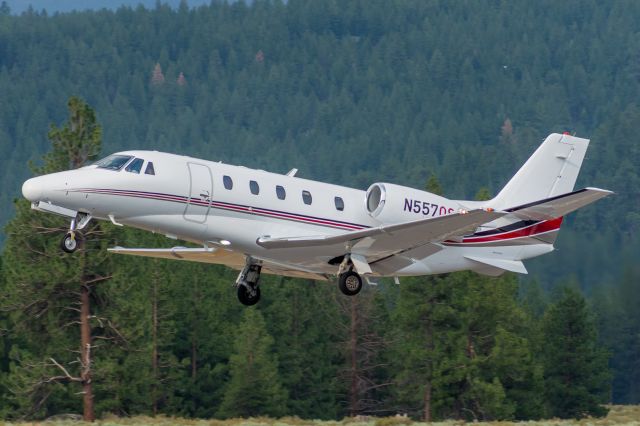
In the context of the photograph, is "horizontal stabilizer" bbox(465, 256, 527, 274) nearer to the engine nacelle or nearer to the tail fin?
the tail fin

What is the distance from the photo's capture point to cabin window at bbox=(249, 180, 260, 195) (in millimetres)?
27250

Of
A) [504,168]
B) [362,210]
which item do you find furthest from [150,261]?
[504,168]

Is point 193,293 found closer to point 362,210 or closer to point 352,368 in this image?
point 352,368

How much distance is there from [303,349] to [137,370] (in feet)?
42.3

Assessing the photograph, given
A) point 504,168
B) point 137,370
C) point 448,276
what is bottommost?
point 137,370

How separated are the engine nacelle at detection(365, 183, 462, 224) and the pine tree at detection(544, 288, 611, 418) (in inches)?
1254

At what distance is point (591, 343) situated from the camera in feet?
205

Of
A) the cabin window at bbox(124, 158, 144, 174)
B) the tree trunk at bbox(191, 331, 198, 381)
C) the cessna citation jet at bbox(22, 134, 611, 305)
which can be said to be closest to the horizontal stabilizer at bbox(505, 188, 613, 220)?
the cessna citation jet at bbox(22, 134, 611, 305)

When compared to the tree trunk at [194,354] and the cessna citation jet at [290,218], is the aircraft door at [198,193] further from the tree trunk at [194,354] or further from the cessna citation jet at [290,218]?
the tree trunk at [194,354]

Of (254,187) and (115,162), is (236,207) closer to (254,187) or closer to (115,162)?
(254,187)

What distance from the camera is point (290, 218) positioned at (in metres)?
27.6

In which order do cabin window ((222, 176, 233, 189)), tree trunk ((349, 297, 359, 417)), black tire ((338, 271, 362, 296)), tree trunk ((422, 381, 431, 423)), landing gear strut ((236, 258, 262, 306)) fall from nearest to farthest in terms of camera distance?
1. cabin window ((222, 176, 233, 189))
2. black tire ((338, 271, 362, 296))
3. landing gear strut ((236, 258, 262, 306))
4. tree trunk ((422, 381, 431, 423))
5. tree trunk ((349, 297, 359, 417))

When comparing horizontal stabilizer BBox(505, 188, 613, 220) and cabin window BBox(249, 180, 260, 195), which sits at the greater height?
cabin window BBox(249, 180, 260, 195)

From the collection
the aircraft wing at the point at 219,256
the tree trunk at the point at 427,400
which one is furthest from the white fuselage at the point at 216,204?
the tree trunk at the point at 427,400
